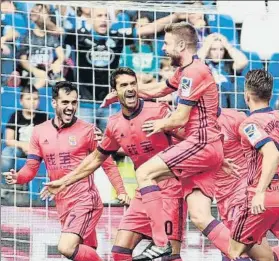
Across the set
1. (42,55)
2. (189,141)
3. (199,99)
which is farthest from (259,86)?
(42,55)

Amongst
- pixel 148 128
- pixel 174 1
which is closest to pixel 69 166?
pixel 148 128

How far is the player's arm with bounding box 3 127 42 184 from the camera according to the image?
9945mm

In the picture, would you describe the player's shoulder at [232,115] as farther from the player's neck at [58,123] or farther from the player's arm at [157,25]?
the player's arm at [157,25]

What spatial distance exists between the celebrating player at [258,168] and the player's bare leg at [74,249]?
1294mm

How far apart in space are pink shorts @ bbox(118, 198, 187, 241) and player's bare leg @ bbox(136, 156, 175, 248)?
35 centimetres

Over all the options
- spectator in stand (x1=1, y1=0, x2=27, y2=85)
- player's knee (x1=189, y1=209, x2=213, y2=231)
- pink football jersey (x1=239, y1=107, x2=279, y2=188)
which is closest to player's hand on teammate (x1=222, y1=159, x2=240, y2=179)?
player's knee (x1=189, y1=209, x2=213, y2=231)

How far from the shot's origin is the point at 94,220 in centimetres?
978

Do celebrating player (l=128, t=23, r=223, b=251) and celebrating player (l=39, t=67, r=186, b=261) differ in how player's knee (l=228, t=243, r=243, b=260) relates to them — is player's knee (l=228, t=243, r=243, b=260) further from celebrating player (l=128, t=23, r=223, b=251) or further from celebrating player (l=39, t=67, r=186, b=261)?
celebrating player (l=39, t=67, r=186, b=261)

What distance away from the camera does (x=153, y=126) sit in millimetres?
8977

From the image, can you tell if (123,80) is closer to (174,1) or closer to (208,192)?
(208,192)

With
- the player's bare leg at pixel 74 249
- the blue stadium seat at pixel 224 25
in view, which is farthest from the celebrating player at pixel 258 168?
the blue stadium seat at pixel 224 25

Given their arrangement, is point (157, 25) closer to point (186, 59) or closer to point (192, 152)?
point (186, 59)

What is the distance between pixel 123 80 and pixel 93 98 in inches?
106

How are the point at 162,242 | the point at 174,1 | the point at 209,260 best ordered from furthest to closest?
the point at 174,1
the point at 209,260
the point at 162,242
